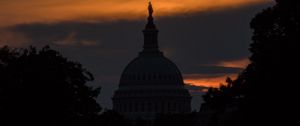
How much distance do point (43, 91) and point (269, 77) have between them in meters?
18.8

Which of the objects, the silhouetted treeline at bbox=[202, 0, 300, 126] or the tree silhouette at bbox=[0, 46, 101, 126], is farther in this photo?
the tree silhouette at bbox=[0, 46, 101, 126]

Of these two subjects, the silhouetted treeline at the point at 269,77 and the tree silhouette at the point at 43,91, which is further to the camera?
the tree silhouette at the point at 43,91

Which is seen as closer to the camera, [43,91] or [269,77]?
[269,77]

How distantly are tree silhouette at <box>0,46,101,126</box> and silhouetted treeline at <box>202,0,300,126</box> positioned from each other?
1209cm

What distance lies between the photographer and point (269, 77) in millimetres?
69562

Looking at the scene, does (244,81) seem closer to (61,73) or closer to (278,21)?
(278,21)

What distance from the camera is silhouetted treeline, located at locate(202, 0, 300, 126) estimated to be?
69000 millimetres

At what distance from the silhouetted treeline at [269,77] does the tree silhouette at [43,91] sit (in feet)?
39.6

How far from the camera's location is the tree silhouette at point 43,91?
8344cm

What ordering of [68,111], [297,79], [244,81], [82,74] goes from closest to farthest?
[297,79]
[244,81]
[68,111]
[82,74]

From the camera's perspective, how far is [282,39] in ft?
234

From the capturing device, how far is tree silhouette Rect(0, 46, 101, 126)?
83.4 metres

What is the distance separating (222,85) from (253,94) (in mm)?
3661

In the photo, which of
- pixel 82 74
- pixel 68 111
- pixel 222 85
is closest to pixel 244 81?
pixel 222 85
